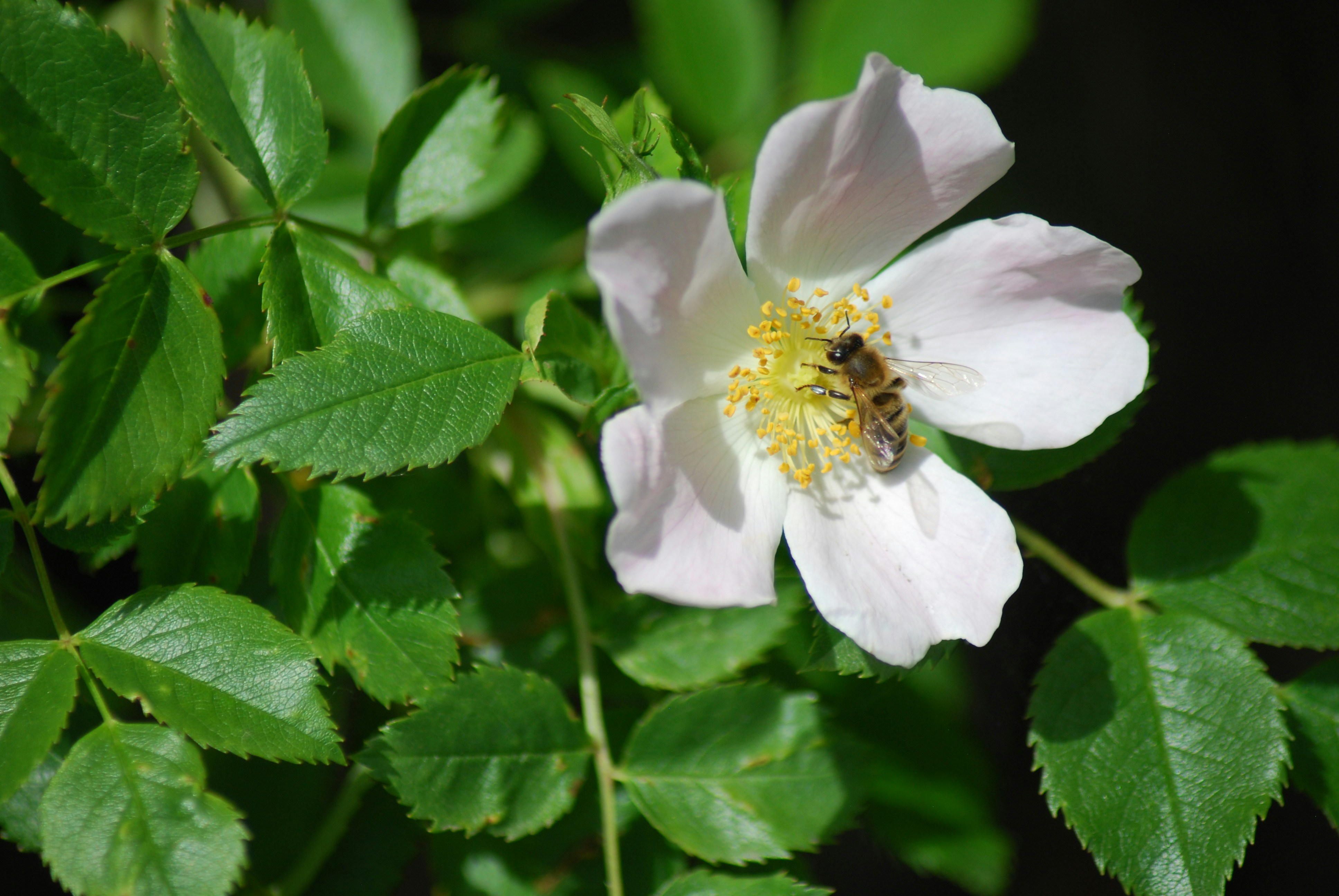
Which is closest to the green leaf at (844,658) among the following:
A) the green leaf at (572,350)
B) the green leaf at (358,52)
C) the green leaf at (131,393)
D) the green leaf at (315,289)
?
the green leaf at (572,350)

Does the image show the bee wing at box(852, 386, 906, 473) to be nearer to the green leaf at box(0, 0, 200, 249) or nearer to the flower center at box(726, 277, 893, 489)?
the flower center at box(726, 277, 893, 489)

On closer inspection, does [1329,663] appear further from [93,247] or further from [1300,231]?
[93,247]

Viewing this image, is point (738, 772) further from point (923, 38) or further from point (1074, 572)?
point (923, 38)

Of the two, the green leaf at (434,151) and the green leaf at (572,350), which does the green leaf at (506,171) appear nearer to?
the green leaf at (434,151)

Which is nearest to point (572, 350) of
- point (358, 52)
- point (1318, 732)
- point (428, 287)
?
point (428, 287)

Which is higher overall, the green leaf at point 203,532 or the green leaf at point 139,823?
the green leaf at point 203,532

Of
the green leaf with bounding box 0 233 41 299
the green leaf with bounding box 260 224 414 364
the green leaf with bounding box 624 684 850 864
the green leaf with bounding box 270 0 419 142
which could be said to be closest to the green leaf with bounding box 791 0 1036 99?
the green leaf with bounding box 270 0 419 142

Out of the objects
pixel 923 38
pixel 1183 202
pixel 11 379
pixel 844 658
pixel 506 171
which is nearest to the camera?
pixel 11 379
